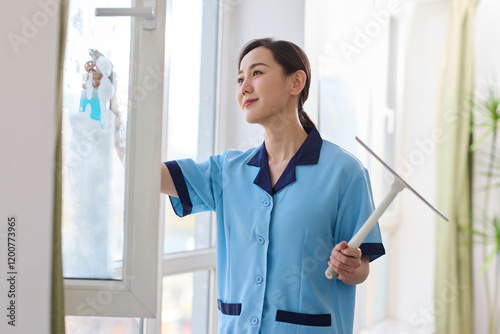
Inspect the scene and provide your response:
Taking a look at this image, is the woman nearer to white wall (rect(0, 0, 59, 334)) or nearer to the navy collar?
the navy collar

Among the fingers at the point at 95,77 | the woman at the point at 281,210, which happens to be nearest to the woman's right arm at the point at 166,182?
the woman at the point at 281,210

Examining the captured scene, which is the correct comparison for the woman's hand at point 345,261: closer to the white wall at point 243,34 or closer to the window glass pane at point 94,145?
the window glass pane at point 94,145

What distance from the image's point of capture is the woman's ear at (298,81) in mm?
Answer: 1387

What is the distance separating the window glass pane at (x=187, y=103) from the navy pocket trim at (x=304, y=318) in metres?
0.82

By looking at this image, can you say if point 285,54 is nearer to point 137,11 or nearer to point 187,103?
point 137,11

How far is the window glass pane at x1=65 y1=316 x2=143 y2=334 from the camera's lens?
1.45 metres

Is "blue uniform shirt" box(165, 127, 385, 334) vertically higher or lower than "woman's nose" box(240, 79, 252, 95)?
lower

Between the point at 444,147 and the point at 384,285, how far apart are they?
0.92 meters

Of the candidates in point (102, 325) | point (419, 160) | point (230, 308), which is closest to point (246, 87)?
point (230, 308)

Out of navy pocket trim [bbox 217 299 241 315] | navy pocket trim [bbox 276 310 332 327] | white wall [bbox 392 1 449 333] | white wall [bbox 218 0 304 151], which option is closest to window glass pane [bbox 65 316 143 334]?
navy pocket trim [bbox 217 299 241 315]

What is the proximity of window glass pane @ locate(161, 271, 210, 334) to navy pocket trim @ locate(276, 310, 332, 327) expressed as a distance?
32.2 inches

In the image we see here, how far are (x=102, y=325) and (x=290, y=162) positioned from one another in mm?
830

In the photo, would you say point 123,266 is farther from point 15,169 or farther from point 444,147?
point 444,147

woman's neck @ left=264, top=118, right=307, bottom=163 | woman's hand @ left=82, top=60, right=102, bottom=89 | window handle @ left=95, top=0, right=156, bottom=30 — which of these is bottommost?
woman's neck @ left=264, top=118, right=307, bottom=163
